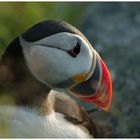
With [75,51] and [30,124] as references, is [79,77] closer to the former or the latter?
[75,51]

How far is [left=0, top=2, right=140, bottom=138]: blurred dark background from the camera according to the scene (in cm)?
330

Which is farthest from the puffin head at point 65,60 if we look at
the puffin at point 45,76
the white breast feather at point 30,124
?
the white breast feather at point 30,124

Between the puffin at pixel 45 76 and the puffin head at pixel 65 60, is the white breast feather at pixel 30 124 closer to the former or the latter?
the puffin at pixel 45 76

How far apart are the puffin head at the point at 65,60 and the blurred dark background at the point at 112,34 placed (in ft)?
0.32

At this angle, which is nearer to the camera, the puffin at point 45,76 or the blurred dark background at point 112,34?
the blurred dark background at point 112,34

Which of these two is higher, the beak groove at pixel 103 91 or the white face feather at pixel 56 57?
the white face feather at pixel 56 57

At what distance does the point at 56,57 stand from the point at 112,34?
2.32 m

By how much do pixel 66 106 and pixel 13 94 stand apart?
49 cm

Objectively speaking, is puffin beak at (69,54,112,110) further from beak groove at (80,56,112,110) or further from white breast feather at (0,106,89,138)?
white breast feather at (0,106,89,138)

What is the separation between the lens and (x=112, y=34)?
19.5 ft

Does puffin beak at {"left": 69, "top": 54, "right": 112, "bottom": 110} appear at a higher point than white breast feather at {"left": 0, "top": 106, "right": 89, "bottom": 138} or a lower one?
higher

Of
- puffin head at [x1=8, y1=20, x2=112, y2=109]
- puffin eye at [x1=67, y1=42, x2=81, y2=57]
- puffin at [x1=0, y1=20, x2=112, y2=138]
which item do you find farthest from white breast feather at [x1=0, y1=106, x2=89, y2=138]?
puffin eye at [x1=67, y1=42, x2=81, y2=57]

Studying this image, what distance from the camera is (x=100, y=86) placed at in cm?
376

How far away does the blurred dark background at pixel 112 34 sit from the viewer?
330 centimetres
